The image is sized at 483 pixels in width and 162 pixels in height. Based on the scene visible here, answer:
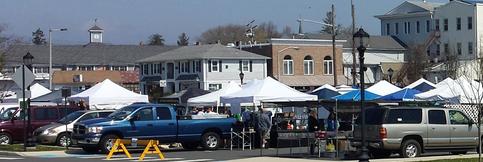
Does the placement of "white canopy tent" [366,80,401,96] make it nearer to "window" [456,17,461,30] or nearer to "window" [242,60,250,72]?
"window" [242,60,250,72]

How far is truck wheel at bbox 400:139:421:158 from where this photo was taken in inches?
1043

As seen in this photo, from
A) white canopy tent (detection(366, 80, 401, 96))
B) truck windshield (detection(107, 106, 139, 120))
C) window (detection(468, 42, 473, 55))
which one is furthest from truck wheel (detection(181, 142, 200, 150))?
window (detection(468, 42, 473, 55))

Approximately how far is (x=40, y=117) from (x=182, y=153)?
10086 millimetres

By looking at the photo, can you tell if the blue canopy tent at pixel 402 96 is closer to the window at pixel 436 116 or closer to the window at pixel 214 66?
the window at pixel 436 116

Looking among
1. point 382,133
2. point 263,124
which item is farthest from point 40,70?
point 382,133

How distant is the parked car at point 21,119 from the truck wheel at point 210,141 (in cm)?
897

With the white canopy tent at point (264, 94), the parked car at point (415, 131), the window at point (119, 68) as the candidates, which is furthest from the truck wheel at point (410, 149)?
the window at point (119, 68)

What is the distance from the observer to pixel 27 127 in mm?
35438

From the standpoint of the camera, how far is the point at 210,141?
110 feet

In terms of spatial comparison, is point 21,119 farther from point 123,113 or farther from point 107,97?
point 123,113

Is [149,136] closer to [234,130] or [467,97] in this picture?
[234,130]

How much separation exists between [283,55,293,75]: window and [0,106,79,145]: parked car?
55027 millimetres

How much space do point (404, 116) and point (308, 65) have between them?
69.8m

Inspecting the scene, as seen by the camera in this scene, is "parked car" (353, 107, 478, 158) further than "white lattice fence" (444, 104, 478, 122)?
No
